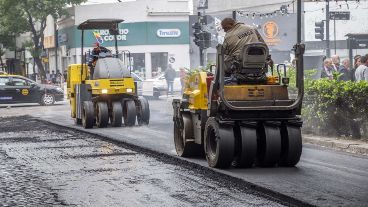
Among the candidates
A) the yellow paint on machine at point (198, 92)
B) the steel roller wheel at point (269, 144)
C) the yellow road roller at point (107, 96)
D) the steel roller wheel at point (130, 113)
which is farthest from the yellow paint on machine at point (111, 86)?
the steel roller wheel at point (269, 144)

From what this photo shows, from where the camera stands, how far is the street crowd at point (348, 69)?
16.8 meters

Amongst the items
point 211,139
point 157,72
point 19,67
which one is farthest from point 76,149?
point 19,67

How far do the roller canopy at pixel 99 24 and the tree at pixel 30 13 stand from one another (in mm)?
31852

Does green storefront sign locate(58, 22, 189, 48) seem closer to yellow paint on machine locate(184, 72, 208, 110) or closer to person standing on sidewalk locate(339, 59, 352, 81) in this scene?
person standing on sidewalk locate(339, 59, 352, 81)

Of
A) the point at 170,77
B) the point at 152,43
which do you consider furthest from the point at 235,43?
the point at 152,43

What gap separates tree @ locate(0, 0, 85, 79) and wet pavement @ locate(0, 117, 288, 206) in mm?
38672

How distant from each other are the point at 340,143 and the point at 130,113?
777 cm

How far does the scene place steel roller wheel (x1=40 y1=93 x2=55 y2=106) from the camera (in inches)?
1444

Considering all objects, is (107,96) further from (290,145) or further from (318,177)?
(318,177)

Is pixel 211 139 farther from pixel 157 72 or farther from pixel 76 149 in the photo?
pixel 157 72

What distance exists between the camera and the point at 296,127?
34.9 ft

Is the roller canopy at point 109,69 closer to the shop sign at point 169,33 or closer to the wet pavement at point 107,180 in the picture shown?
the wet pavement at point 107,180

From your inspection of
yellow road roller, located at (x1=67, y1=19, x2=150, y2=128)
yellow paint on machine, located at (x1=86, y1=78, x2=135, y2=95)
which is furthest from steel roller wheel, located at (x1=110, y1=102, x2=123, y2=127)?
yellow paint on machine, located at (x1=86, y1=78, x2=135, y2=95)

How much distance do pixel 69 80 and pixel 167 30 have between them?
1280 inches
